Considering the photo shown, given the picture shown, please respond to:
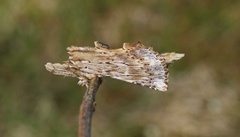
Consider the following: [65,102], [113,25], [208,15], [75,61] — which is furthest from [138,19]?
[75,61]

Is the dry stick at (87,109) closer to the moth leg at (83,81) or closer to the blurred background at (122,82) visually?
the moth leg at (83,81)

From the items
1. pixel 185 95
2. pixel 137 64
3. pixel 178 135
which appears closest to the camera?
pixel 137 64

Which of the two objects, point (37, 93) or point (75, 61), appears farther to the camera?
point (37, 93)

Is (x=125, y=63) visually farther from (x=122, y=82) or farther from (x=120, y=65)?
(x=122, y=82)

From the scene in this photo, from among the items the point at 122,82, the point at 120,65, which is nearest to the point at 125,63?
the point at 120,65

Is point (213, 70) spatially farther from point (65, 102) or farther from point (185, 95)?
point (65, 102)

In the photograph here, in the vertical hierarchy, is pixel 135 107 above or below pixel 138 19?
below
